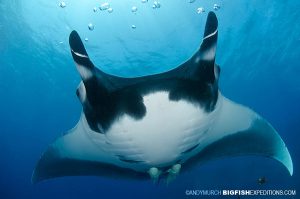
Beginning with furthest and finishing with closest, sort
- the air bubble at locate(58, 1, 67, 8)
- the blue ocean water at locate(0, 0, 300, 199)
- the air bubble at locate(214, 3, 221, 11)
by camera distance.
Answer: the blue ocean water at locate(0, 0, 300, 199) < the air bubble at locate(214, 3, 221, 11) < the air bubble at locate(58, 1, 67, 8)

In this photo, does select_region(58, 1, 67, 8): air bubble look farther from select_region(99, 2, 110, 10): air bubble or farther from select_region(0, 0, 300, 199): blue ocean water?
select_region(99, 2, 110, 10): air bubble

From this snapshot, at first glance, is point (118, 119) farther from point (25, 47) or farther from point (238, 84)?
point (238, 84)

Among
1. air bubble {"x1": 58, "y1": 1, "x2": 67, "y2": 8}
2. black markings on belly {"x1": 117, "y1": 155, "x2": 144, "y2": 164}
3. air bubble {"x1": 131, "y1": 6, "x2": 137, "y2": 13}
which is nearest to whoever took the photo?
black markings on belly {"x1": 117, "y1": 155, "x2": 144, "y2": 164}

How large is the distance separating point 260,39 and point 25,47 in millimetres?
5056

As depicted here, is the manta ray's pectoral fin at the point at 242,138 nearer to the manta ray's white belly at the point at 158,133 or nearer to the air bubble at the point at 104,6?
the manta ray's white belly at the point at 158,133

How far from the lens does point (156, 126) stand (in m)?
2.60

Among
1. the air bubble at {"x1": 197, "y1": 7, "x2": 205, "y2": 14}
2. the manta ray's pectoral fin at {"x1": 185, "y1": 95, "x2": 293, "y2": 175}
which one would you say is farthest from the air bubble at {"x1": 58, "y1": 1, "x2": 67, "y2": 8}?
the manta ray's pectoral fin at {"x1": 185, "y1": 95, "x2": 293, "y2": 175}

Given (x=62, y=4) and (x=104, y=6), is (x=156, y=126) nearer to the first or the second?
(x=104, y=6)

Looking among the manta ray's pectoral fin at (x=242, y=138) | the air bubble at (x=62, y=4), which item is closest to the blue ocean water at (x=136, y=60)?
the air bubble at (x=62, y=4)

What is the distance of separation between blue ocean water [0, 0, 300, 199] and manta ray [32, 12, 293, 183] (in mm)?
2666

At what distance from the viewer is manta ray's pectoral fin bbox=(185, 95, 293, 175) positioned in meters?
3.32

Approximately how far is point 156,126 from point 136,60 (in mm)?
4196

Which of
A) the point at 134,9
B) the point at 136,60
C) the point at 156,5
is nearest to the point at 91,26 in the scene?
the point at 134,9

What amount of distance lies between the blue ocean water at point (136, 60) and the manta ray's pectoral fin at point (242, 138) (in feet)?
8.63
